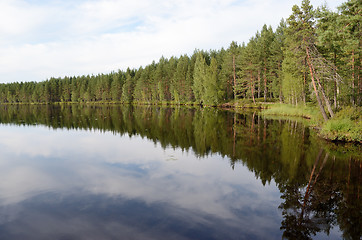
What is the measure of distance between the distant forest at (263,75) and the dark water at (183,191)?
1066 cm

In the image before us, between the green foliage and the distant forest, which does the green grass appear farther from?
the green foliage

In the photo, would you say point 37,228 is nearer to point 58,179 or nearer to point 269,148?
point 58,179

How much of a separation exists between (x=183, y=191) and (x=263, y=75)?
198 ft

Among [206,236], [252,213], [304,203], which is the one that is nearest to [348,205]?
[304,203]

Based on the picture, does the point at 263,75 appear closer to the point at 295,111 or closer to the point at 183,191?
the point at 295,111

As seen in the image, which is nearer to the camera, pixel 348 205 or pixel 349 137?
pixel 348 205

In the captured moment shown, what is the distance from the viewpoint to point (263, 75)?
64.6 m

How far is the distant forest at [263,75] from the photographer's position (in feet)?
79.3

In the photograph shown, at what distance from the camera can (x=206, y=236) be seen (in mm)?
7543

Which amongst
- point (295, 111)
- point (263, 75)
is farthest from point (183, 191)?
point (263, 75)

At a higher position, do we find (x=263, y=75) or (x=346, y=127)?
(x=263, y=75)

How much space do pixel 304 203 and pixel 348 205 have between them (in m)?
1.63

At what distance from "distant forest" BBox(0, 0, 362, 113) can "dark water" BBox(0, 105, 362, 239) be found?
35.0 ft

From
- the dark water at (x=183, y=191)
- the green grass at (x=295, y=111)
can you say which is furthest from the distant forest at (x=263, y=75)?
the dark water at (x=183, y=191)
